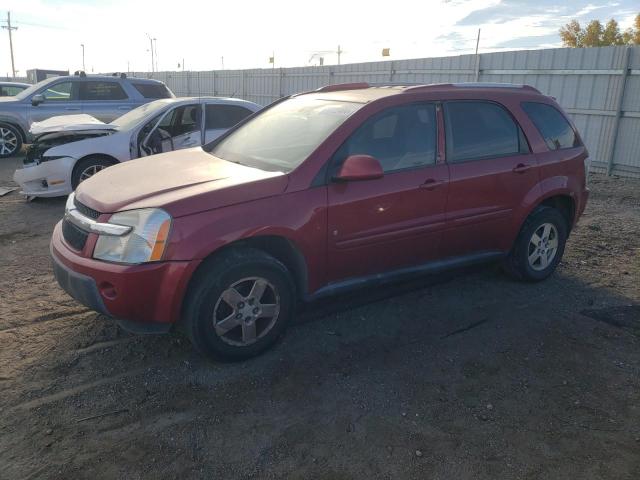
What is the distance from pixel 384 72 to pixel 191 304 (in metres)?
13.1

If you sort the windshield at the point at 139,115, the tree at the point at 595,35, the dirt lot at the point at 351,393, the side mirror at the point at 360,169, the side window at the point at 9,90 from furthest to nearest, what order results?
the tree at the point at 595,35, the side window at the point at 9,90, the windshield at the point at 139,115, the side mirror at the point at 360,169, the dirt lot at the point at 351,393

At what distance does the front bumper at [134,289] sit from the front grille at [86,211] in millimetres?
168

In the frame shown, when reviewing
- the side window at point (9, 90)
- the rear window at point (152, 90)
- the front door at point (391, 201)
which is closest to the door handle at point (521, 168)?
the front door at point (391, 201)

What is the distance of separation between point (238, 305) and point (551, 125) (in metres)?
3.48

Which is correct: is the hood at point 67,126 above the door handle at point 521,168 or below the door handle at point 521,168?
below

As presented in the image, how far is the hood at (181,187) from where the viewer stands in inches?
128

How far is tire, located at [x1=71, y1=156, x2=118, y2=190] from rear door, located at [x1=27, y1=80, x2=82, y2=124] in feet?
16.3

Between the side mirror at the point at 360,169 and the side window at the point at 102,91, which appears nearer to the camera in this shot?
the side mirror at the point at 360,169

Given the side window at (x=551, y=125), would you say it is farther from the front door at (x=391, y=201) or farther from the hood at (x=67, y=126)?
the hood at (x=67, y=126)

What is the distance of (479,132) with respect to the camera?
4.46m

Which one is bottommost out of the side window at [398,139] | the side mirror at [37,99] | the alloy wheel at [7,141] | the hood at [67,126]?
the alloy wheel at [7,141]

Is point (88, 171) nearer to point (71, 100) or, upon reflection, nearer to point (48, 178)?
point (48, 178)

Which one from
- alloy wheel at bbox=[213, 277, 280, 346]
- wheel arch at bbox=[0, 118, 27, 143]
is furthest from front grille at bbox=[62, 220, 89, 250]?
wheel arch at bbox=[0, 118, 27, 143]

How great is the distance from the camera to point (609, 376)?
3.50m
